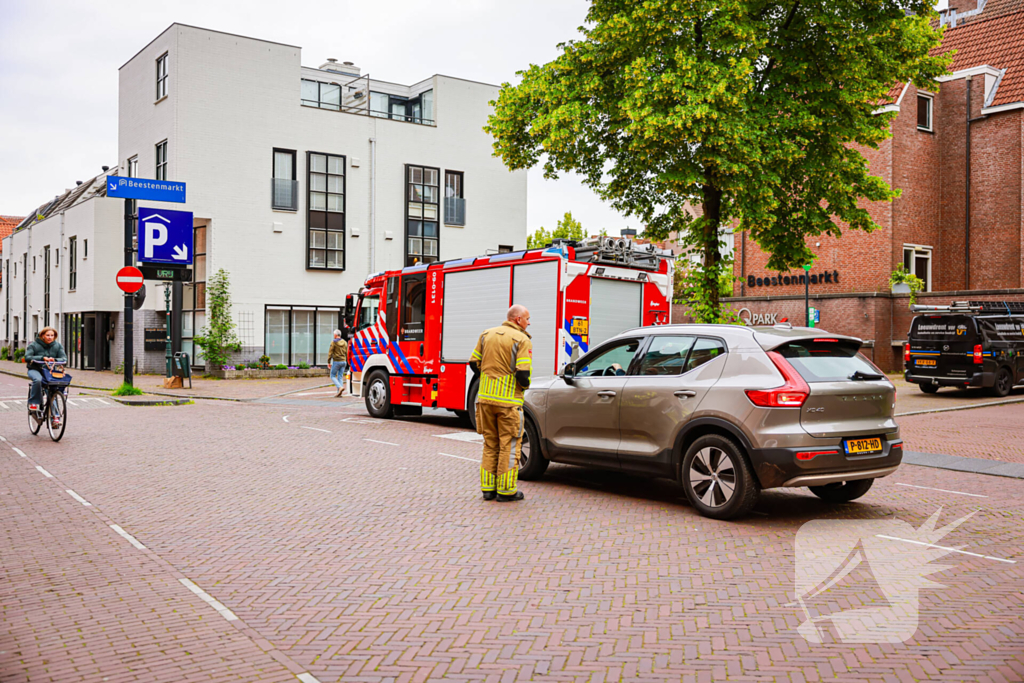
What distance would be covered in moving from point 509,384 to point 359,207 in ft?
87.1

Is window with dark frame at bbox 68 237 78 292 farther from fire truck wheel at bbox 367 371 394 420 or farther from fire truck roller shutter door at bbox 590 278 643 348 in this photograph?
fire truck roller shutter door at bbox 590 278 643 348

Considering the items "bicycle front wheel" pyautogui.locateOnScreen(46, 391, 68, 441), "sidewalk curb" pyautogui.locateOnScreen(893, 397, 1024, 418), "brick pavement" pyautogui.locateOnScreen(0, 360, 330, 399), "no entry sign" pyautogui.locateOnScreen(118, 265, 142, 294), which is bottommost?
"brick pavement" pyautogui.locateOnScreen(0, 360, 330, 399)

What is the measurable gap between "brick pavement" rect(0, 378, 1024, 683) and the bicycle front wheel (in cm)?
171

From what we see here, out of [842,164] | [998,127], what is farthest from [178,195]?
[998,127]

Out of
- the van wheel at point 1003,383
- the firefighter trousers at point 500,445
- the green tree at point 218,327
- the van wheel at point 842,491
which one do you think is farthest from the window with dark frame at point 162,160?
the van wheel at point 842,491

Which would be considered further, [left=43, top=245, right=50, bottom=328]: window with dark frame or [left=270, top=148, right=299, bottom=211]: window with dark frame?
[left=43, top=245, right=50, bottom=328]: window with dark frame

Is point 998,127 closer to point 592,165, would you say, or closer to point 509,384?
point 592,165

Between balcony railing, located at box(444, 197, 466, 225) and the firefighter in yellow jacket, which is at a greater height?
balcony railing, located at box(444, 197, 466, 225)

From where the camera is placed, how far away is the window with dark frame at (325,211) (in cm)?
3222

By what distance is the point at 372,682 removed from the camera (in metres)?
3.84

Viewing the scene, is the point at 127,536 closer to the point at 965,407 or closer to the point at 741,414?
the point at 741,414

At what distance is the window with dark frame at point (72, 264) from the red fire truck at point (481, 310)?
2515 cm

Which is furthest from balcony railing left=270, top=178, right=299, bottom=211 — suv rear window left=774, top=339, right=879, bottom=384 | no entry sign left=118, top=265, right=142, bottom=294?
suv rear window left=774, top=339, right=879, bottom=384

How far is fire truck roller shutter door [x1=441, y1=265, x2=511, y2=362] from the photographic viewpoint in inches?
522
